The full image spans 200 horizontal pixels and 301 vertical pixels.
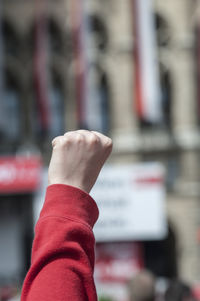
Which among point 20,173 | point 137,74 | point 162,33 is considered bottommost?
point 20,173

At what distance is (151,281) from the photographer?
3.72 metres

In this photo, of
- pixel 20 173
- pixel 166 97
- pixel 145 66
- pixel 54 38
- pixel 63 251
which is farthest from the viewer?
pixel 54 38

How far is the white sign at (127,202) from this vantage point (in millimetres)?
16656

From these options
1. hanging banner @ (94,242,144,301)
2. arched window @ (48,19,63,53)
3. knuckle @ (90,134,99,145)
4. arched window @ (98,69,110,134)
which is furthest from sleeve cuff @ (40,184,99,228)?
arched window @ (48,19,63,53)

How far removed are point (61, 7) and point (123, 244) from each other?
8.06 m

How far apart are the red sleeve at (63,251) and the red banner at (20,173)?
732 inches

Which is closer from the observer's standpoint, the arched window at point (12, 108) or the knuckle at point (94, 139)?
the knuckle at point (94, 139)

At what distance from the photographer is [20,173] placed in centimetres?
2053

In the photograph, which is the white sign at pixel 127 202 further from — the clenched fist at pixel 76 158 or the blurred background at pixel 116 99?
the clenched fist at pixel 76 158

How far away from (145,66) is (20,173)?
4293 millimetres

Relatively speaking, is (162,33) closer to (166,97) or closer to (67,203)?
(166,97)

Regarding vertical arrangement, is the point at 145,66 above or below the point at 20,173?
above

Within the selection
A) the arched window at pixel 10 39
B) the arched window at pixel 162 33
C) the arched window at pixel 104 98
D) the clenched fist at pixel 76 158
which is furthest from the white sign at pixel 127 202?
the clenched fist at pixel 76 158

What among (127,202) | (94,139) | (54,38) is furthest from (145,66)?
(94,139)
